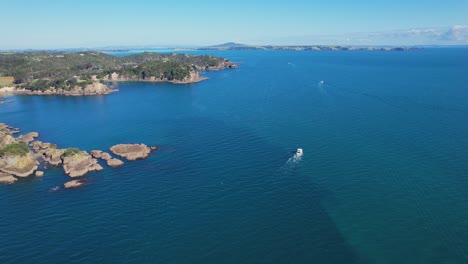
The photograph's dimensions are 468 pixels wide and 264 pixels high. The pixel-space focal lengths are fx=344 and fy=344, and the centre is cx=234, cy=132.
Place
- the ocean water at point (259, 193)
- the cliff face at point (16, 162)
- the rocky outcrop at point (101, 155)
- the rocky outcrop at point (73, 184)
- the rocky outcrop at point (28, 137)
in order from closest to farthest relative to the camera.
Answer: the ocean water at point (259, 193) < the rocky outcrop at point (73, 184) < the cliff face at point (16, 162) < the rocky outcrop at point (101, 155) < the rocky outcrop at point (28, 137)

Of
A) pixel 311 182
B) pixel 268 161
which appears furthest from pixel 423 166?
pixel 268 161

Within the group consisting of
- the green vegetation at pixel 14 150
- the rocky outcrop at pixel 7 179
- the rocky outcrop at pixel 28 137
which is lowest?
the rocky outcrop at pixel 7 179

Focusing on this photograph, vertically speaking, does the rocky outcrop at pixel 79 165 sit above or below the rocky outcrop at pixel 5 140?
below

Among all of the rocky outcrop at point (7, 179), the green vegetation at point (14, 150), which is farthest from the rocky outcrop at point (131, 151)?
the rocky outcrop at point (7, 179)

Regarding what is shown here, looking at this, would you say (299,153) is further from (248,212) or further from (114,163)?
(114,163)

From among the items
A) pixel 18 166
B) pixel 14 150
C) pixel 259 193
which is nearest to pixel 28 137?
pixel 14 150

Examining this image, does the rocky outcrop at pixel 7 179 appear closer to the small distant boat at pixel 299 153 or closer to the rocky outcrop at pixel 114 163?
the rocky outcrop at pixel 114 163

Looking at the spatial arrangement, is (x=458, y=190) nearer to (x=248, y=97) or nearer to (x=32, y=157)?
(x=32, y=157)
